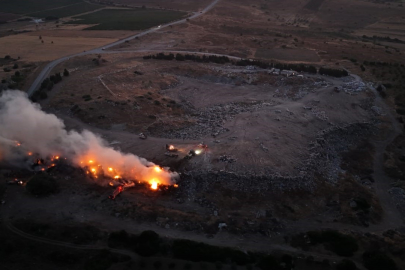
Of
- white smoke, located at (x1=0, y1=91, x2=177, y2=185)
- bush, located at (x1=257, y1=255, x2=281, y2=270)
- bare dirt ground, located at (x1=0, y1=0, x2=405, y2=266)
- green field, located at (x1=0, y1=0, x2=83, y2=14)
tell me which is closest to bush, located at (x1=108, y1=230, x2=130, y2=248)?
bare dirt ground, located at (x1=0, y1=0, x2=405, y2=266)

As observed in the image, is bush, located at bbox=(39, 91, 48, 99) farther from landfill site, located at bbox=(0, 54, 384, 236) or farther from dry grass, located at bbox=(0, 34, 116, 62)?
dry grass, located at bbox=(0, 34, 116, 62)

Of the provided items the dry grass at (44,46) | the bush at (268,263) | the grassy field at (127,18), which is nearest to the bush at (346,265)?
the bush at (268,263)

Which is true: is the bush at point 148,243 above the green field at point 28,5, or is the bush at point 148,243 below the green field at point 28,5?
below

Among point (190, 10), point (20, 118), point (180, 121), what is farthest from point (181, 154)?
point (190, 10)

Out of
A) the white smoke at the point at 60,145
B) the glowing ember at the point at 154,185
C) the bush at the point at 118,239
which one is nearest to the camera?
the bush at the point at 118,239

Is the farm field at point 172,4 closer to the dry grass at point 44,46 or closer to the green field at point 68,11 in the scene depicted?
the green field at point 68,11

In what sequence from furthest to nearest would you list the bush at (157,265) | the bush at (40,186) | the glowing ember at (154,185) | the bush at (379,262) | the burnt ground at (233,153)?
the glowing ember at (154,185) → the bush at (40,186) → the burnt ground at (233,153) → the bush at (379,262) → the bush at (157,265)

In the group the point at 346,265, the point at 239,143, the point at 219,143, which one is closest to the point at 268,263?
the point at 346,265
